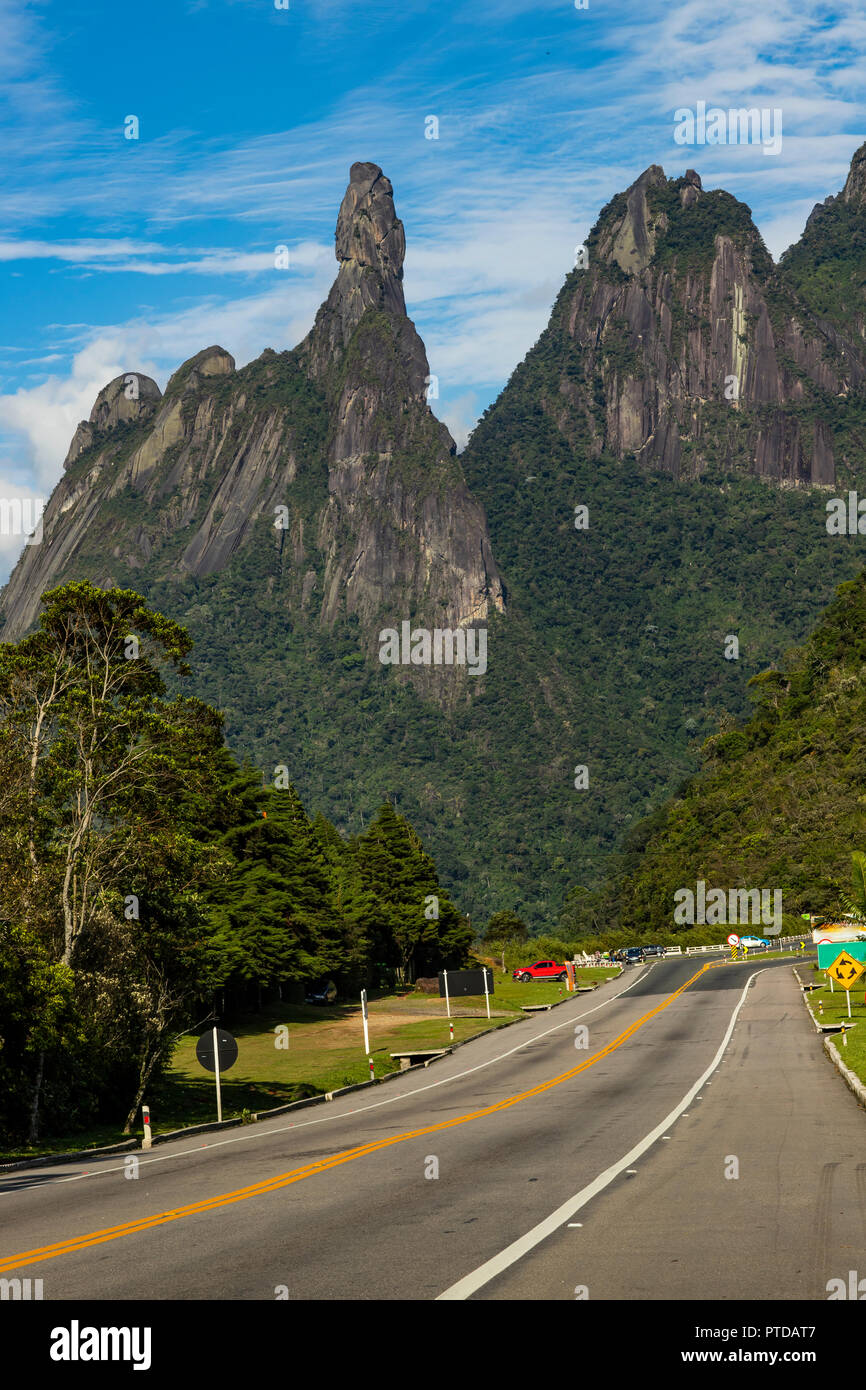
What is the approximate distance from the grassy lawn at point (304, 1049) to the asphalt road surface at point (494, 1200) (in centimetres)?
308

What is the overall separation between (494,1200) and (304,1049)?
3661cm

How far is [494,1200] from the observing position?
1498 cm

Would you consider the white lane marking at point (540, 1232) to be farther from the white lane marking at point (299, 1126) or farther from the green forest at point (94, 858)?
the green forest at point (94, 858)

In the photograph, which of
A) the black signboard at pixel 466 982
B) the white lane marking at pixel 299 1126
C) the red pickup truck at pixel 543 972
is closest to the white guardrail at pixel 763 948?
→ the red pickup truck at pixel 543 972

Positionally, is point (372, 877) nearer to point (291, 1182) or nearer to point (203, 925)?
point (203, 925)

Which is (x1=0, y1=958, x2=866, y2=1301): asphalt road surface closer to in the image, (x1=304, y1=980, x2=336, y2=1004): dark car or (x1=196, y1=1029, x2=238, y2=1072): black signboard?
(x1=196, y1=1029, x2=238, y2=1072): black signboard

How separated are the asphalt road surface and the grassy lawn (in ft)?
10.1

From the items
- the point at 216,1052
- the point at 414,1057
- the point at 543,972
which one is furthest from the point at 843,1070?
the point at 543,972

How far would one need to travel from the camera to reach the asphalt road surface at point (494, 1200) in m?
10.8

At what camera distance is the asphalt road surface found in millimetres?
10773

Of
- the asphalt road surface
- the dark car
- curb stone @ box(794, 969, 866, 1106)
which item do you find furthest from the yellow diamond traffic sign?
the dark car

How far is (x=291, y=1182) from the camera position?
705 inches
